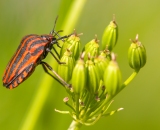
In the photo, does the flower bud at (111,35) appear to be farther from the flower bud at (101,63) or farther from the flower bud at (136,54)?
the flower bud at (101,63)

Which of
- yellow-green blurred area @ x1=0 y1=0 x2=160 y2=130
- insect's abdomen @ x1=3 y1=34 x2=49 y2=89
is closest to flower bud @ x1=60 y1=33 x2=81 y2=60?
insect's abdomen @ x1=3 y1=34 x2=49 y2=89

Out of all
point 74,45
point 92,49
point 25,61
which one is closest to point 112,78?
point 92,49

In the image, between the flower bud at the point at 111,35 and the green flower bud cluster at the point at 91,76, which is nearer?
the green flower bud cluster at the point at 91,76

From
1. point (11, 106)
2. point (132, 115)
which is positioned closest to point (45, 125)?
point (11, 106)

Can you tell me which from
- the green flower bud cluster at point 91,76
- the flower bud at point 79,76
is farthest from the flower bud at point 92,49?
the flower bud at point 79,76

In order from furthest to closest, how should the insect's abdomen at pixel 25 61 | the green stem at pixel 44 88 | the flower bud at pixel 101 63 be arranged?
the green stem at pixel 44 88
the insect's abdomen at pixel 25 61
the flower bud at pixel 101 63

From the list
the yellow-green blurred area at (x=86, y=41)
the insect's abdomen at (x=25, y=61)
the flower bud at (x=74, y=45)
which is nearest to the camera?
the flower bud at (x=74, y=45)
